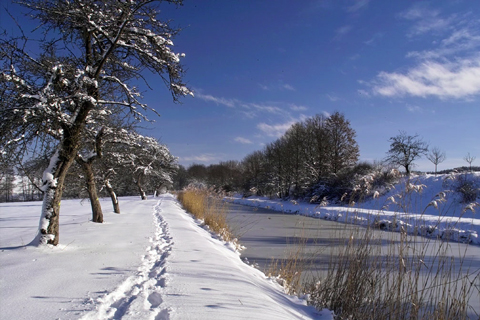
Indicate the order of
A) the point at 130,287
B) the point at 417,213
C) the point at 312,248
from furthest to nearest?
the point at 312,248
the point at 417,213
the point at 130,287

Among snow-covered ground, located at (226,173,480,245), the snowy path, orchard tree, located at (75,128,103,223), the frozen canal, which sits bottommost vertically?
the frozen canal

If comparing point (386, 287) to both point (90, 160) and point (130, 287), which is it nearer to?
point (130, 287)

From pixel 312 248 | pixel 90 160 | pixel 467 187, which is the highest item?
pixel 90 160

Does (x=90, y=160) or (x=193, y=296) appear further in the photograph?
(x=90, y=160)

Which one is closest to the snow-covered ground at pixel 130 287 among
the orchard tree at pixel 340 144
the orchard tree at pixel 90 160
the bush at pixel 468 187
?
the orchard tree at pixel 90 160

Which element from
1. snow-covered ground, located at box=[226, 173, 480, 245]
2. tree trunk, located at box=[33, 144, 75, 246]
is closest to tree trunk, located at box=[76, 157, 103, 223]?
tree trunk, located at box=[33, 144, 75, 246]

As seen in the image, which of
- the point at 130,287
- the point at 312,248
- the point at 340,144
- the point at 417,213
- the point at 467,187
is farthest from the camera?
the point at 340,144

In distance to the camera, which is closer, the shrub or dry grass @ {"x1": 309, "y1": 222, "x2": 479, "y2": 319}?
dry grass @ {"x1": 309, "y1": 222, "x2": 479, "y2": 319}

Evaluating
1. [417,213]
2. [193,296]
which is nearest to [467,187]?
[417,213]

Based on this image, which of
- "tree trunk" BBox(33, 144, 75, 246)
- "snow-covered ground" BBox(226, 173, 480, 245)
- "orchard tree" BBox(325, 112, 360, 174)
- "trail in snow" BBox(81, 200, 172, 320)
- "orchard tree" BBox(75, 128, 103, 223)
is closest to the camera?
"trail in snow" BBox(81, 200, 172, 320)

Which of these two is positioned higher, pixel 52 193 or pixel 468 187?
pixel 468 187

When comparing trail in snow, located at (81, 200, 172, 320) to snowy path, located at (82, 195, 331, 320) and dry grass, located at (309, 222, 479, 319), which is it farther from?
dry grass, located at (309, 222, 479, 319)

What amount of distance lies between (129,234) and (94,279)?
3103 millimetres

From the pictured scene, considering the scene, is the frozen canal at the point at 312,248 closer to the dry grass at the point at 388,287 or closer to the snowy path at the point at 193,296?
the dry grass at the point at 388,287
